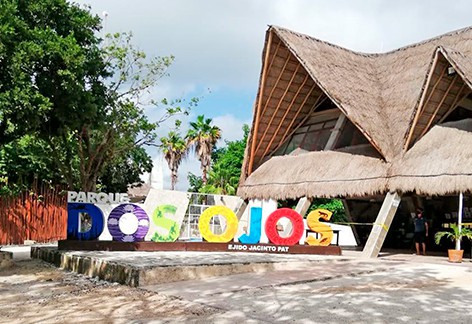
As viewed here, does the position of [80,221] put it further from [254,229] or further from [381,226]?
[381,226]

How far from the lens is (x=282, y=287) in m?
7.30

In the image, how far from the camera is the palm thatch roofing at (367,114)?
455 inches

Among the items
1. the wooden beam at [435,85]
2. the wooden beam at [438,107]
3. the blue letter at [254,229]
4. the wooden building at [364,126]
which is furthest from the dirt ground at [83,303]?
the wooden beam at [438,107]

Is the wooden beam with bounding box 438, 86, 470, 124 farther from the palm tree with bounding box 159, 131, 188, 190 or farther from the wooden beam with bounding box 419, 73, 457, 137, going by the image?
the palm tree with bounding box 159, 131, 188, 190

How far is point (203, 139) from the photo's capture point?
31.1 m

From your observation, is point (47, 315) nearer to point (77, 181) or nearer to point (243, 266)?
point (243, 266)

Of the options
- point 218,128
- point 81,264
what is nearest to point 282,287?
point 81,264

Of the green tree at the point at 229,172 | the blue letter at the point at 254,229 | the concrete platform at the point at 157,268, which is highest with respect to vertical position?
the green tree at the point at 229,172

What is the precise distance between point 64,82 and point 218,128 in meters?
21.6

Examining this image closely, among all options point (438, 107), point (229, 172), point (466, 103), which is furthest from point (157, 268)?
point (229, 172)

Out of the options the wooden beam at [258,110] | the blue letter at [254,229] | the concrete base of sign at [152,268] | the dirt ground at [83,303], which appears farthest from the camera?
the wooden beam at [258,110]

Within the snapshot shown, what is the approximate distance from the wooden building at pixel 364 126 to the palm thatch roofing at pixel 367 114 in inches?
1.1

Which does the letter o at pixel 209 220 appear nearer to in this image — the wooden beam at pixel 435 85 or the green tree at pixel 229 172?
the wooden beam at pixel 435 85

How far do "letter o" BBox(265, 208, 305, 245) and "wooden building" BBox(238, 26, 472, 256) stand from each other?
1.49 m
